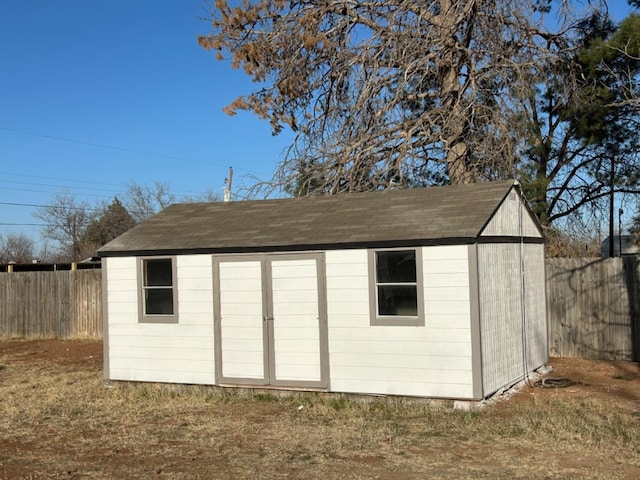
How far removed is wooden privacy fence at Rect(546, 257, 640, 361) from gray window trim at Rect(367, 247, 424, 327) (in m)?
5.03

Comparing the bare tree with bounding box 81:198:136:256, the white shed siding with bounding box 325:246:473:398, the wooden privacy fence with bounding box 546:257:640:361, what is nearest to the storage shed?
the white shed siding with bounding box 325:246:473:398

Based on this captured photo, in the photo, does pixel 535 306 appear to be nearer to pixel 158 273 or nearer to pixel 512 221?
pixel 512 221

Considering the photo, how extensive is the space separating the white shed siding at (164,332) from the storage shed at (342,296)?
20 mm

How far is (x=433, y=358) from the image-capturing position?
8.76 m

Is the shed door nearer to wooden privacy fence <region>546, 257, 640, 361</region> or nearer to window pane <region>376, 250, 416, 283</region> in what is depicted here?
window pane <region>376, 250, 416, 283</region>

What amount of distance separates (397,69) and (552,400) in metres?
9.91

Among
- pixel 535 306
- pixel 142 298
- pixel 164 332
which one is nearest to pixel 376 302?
pixel 535 306

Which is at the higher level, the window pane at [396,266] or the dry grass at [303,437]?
the window pane at [396,266]

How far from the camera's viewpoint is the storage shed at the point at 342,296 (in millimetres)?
8766

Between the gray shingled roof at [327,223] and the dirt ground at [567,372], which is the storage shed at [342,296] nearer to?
the gray shingled roof at [327,223]

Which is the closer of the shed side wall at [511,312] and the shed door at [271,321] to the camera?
the shed side wall at [511,312]

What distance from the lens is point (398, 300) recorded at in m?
9.09

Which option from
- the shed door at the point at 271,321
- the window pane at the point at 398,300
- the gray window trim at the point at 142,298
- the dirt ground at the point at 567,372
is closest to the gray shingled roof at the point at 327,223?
the gray window trim at the point at 142,298

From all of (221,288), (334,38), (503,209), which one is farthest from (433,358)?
(334,38)
